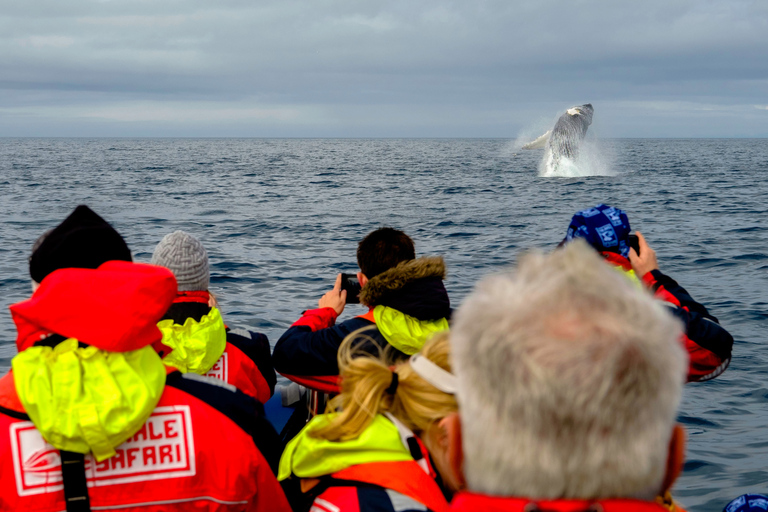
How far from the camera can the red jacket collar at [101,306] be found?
210 centimetres

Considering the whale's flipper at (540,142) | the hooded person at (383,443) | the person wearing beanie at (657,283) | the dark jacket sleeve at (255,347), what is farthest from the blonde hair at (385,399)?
the whale's flipper at (540,142)

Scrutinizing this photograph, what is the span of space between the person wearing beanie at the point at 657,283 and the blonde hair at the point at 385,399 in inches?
71.6

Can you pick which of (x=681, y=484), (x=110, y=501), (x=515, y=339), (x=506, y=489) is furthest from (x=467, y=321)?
(x=681, y=484)

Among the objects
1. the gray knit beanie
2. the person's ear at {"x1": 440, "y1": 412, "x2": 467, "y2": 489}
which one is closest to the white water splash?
the gray knit beanie

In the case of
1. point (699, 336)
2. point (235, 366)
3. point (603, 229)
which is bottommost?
point (235, 366)

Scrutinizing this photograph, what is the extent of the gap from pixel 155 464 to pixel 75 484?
0.25 meters

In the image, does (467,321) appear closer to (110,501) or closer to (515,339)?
(515,339)

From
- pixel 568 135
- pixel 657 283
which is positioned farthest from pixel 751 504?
pixel 568 135

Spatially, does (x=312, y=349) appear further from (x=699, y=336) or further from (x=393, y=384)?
(x=699, y=336)

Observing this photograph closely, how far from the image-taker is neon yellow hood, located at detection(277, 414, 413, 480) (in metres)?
2.06

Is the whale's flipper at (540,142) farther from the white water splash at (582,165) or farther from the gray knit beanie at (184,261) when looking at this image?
the gray knit beanie at (184,261)

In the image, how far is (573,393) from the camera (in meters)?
1.17

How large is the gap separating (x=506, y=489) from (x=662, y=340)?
378 mm

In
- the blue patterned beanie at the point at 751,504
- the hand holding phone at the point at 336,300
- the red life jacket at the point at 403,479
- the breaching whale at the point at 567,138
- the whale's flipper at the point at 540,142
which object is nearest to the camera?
the red life jacket at the point at 403,479
